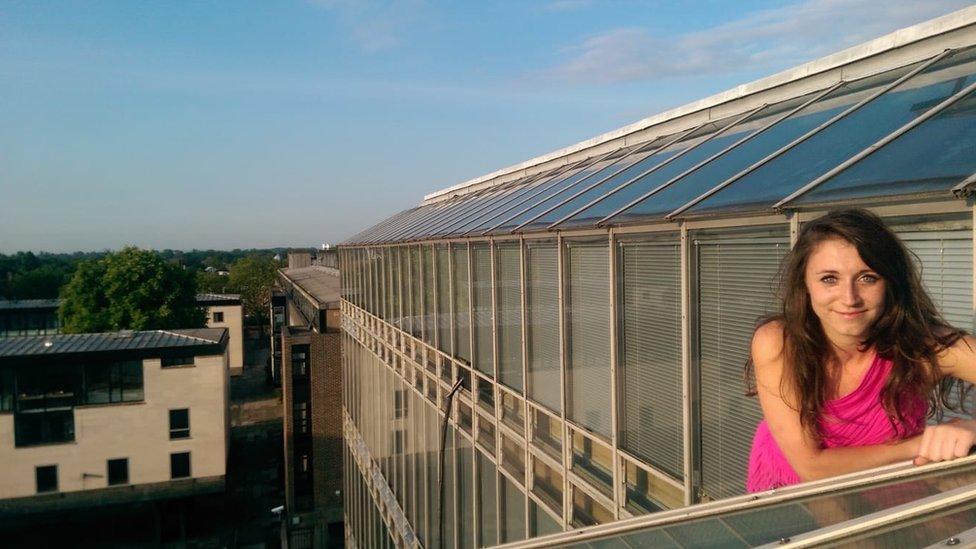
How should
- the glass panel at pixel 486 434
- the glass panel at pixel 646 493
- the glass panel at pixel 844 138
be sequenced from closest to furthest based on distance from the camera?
the glass panel at pixel 844 138 → the glass panel at pixel 646 493 → the glass panel at pixel 486 434

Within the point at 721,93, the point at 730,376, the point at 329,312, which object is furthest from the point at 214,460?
the point at 730,376

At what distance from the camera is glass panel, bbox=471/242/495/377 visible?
34.1ft

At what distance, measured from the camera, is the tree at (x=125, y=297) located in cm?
4700

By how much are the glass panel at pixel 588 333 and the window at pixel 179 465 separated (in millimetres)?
28307

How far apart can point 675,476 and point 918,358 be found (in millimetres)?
3429

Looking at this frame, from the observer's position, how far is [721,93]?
10977mm

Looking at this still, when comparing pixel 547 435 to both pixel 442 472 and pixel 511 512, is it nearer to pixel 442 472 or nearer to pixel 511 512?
pixel 511 512

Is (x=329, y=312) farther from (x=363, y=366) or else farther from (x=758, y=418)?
(x=758, y=418)

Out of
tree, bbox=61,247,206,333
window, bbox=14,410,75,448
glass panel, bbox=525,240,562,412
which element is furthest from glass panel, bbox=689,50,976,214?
tree, bbox=61,247,206,333

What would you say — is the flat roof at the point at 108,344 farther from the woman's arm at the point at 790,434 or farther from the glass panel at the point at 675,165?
the woman's arm at the point at 790,434

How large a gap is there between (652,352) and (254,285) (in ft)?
321

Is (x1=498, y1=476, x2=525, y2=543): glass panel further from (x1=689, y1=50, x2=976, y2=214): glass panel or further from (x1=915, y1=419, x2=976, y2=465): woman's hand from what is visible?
(x1=915, y1=419, x2=976, y2=465): woman's hand

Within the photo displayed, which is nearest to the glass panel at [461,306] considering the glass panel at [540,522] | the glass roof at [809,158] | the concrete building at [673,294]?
the concrete building at [673,294]

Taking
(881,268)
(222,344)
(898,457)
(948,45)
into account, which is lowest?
(222,344)
